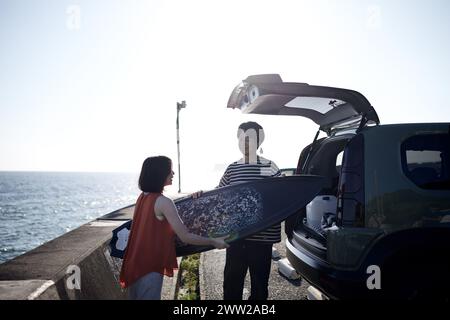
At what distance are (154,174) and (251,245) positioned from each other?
135 cm

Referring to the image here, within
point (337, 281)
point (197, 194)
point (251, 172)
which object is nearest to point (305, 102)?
point (251, 172)

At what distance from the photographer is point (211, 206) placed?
12.0ft

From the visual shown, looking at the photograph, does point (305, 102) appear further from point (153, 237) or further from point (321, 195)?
point (153, 237)

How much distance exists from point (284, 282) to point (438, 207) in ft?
9.37

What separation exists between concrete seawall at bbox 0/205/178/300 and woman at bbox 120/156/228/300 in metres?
0.69

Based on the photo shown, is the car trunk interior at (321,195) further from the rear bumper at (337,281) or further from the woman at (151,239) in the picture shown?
the woman at (151,239)

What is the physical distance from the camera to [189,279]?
5.53m

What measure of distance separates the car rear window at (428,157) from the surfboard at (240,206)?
1.04m

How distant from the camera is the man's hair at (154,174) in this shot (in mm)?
2508

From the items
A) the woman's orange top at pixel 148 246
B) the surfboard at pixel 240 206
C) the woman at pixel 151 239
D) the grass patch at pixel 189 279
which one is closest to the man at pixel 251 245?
the surfboard at pixel 240 206

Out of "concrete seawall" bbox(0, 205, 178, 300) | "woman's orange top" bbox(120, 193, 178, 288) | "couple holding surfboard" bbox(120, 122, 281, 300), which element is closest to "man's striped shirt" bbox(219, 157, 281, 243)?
"couple holding surfboard" bbox(120, 122, 281, 300)
